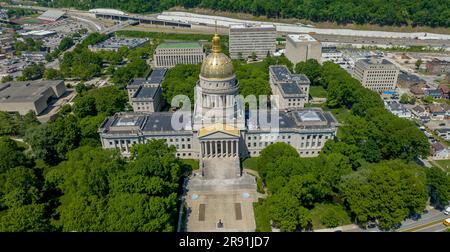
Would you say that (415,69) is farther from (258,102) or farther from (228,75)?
(228,75)

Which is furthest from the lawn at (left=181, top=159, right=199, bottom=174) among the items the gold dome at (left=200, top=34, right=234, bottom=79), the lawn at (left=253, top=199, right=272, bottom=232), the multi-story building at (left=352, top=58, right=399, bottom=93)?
the multi-story building at (left=352, top=58, right=399, bottom=93)

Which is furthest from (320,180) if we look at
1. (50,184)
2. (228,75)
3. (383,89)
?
(383,89)

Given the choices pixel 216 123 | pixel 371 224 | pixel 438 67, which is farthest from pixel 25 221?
pixel 438 67

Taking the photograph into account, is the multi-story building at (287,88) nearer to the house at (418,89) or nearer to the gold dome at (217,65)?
the gold dome at (217,65)

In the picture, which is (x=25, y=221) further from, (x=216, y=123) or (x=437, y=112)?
(x=437, y=112)

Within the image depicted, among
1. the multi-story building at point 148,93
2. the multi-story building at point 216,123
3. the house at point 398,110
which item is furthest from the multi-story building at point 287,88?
the multi-story building at point 148,93
